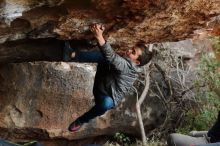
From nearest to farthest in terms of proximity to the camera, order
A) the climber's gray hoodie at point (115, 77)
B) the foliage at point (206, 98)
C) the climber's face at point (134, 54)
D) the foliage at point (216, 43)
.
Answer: the climber's gray hoodie at point (115, 77) → the climber's face at point (134, 54) → the foliage at point (206, 98) → the foliage at point (216, 43)

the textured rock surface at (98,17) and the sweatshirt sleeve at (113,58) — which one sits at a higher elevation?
the textured rock surface at (98,17)

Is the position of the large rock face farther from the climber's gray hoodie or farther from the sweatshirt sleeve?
the sweatshirt sleeve

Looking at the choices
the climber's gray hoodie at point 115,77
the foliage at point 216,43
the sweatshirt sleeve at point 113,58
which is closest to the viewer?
the sweatshirt sleeve at point 113,58

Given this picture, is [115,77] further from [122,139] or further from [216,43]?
Answer: [216,43]

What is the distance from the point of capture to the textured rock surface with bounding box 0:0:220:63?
4.70 meters

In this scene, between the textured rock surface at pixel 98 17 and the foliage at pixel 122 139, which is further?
the foliage at pixel 122 139

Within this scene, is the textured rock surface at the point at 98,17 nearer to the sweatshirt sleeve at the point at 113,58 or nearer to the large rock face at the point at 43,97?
the sweatshirt sleeve at the point at 113,58

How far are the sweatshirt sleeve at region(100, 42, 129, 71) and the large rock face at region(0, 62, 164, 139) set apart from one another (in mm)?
2108

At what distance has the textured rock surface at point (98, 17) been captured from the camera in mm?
4703

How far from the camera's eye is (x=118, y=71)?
5336 mm

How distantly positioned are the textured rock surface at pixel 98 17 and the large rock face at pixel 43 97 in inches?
61.1

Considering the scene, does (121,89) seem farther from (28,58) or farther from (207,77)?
(207,77)

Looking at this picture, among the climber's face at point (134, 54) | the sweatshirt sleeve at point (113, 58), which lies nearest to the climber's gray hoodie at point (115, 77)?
the sweatshirt sleeve at point (113, 58)

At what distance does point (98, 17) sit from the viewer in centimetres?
512
